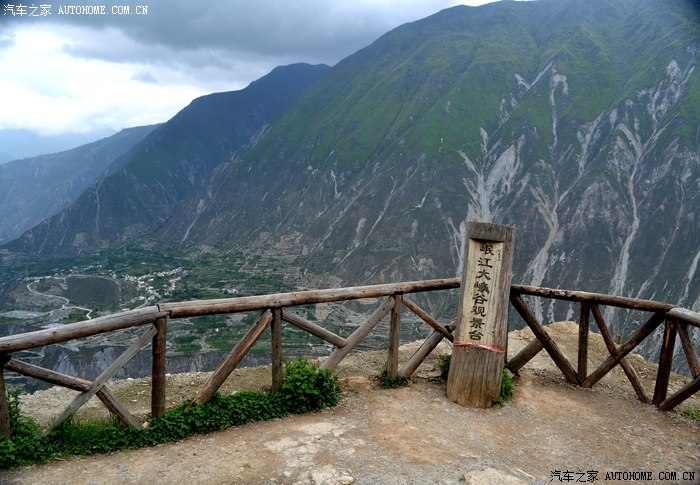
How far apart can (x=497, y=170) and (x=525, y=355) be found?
402 feet

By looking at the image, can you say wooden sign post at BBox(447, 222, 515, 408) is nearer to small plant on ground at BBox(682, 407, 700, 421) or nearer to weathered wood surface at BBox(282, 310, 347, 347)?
weathered wood surface at BBox(282, 310, 347, 347)

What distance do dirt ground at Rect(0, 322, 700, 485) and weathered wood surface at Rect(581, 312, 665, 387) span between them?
25cm

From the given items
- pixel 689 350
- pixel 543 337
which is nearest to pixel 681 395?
pixel 689 350

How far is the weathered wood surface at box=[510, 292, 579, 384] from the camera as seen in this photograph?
355 inches

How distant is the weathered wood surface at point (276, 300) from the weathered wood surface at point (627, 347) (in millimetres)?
A: 3265

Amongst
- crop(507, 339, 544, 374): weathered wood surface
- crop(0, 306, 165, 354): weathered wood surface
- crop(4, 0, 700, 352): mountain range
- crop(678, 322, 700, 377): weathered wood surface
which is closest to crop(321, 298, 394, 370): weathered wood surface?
crop(0, 306, 165, 354): weathered wood surface

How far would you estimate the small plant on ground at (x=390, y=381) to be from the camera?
8.74 metres

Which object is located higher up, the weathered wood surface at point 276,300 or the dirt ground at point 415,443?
the weathered wood surface at point 276,300

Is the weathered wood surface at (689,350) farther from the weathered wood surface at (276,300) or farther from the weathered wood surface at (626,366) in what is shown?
the weathered wood surface at (276,300)

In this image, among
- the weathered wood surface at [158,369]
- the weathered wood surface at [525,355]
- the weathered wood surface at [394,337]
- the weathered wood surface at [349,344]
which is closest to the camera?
the weathered wood surface at [158,369]

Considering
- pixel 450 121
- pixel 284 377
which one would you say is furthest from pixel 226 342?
pixel 450 121

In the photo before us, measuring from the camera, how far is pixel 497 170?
411ft

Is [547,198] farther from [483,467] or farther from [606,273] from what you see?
[483,467]

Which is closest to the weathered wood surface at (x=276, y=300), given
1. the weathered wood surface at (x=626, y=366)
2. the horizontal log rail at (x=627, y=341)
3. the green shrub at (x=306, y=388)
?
the green shrub at (x=306, y=388)
